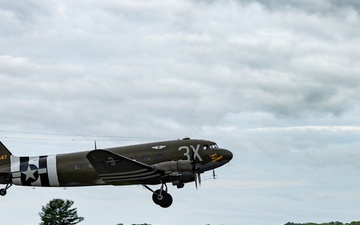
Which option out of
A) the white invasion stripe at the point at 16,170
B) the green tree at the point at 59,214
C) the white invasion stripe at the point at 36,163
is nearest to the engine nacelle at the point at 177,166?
the white invasion stripe at the point at 36,163

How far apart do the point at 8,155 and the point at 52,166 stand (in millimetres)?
4172

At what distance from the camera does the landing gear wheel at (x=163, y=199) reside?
48.0m

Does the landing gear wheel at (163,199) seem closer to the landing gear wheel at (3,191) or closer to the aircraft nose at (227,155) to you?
the aircraft nose at (227,155)

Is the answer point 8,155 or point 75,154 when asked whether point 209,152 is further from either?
point 8,155

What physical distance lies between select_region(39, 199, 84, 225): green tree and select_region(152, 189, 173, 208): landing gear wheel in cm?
3147

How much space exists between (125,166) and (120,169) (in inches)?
20.3

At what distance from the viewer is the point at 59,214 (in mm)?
79188

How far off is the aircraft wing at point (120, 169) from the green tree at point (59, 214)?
101 feet

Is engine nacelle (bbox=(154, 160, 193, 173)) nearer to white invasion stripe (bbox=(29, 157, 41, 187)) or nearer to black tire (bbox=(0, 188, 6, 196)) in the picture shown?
white invasion stripe (bbox=(29, 157, 41, 187))

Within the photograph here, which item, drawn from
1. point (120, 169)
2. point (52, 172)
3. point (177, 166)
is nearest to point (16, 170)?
point (52, 172)

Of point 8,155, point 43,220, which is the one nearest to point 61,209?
point 43,220

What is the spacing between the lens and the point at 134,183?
160 ft

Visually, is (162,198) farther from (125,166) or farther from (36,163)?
(36,163)

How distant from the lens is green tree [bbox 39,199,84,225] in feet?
254
